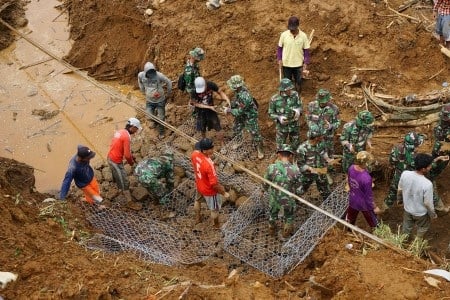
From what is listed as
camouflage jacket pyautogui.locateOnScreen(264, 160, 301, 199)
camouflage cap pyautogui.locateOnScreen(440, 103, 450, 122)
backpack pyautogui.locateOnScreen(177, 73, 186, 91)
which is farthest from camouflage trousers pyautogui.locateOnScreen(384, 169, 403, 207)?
backpack pyautogui.locateOnScreen(177, 73, 186, 91)

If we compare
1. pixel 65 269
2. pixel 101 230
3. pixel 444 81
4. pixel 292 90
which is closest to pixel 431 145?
pixel 444 81

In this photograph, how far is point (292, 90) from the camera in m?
8.66

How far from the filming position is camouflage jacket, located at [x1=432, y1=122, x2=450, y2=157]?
809cm

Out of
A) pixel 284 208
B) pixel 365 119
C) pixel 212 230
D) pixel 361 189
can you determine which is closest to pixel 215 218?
pixel 212 230

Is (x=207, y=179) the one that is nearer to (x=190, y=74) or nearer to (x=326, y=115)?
(x=326, y=115)

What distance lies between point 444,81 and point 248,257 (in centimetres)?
543

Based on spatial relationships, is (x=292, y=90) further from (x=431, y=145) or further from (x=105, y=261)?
(x=105, y=261)

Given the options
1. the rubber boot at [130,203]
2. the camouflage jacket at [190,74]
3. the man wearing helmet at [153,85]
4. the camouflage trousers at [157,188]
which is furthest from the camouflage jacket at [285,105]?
the rubber boot at [130,203]

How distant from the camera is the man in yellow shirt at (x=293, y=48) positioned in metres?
9.68

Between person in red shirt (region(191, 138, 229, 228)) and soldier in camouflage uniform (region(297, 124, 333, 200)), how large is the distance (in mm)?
1216

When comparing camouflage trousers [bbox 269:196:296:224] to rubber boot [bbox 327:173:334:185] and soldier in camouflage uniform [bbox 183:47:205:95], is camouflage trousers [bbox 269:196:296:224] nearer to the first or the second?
rubber boot [bbox 327:173:334:185]

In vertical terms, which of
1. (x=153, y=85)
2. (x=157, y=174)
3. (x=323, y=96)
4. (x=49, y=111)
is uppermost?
(x=323, y=96)

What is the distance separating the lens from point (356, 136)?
26.8ft

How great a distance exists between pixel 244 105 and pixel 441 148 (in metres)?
3.10
